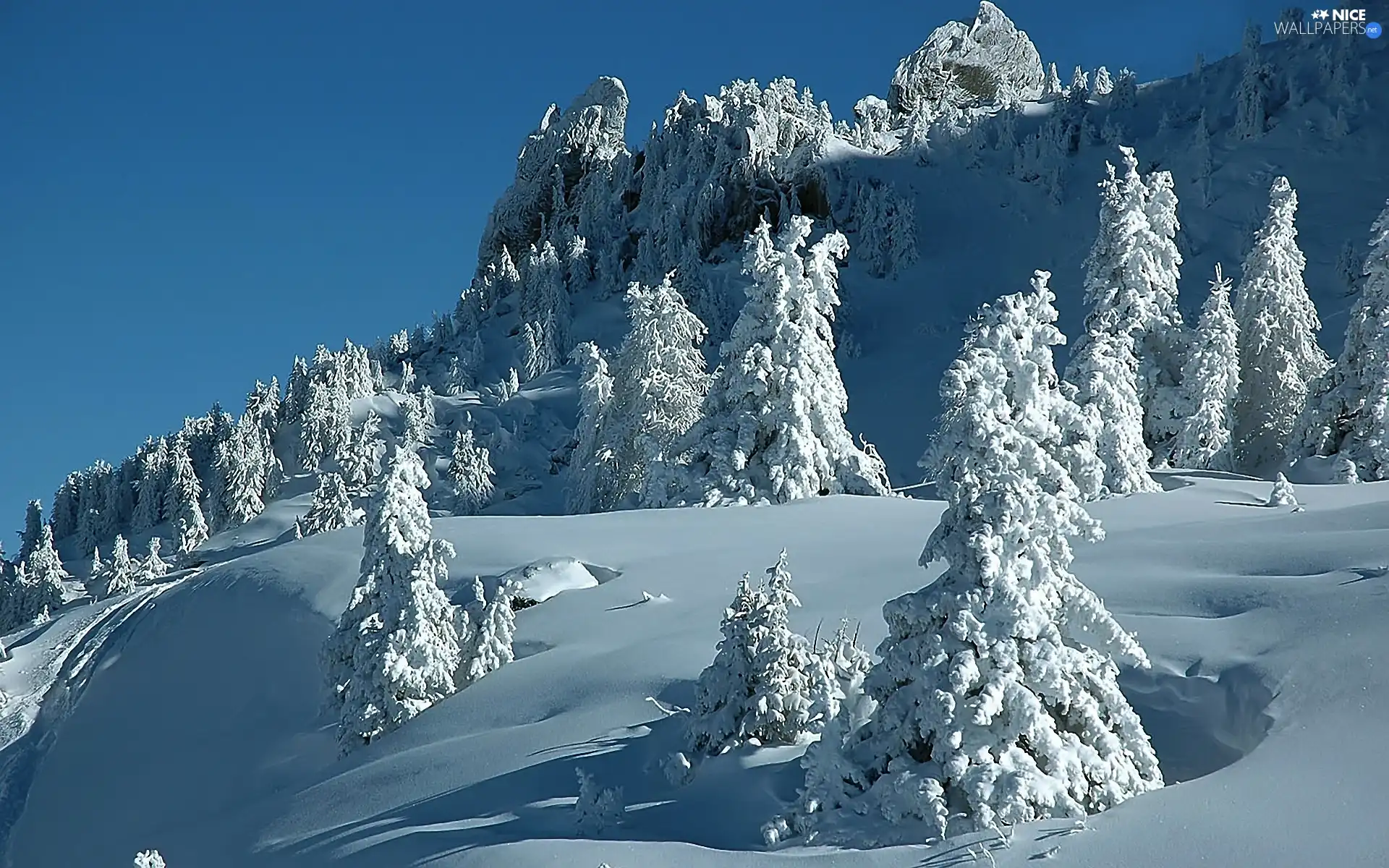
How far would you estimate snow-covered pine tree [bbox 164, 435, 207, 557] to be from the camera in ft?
276

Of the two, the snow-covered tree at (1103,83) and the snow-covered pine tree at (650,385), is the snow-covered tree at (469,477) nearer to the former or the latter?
the snow-covered pine tree at (650,385)

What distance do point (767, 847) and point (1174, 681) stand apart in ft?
16.1

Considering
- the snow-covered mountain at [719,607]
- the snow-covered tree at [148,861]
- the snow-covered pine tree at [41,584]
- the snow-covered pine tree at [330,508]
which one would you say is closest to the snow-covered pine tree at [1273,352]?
the snow-covered mountain at [719,607]

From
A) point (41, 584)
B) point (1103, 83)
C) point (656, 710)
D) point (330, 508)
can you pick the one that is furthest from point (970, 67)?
point (656, 710)

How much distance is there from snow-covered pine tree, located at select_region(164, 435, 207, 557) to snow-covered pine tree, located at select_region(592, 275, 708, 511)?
172 feet

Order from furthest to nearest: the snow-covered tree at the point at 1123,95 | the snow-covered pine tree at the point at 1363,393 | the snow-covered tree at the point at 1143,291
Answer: the snow-covered tree at the point at 1123,95 < the snow-covered tree at the point at 1143,291 < the snow-covered pine tree at the point at 1363,393

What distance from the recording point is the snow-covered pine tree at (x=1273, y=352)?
3888cm

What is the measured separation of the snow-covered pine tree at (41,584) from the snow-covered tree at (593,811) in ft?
237

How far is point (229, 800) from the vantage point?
17891mm

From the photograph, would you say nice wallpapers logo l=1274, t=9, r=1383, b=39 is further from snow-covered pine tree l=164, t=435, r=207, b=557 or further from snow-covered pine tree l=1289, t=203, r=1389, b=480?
snow-covered pine tree l=164, t=435, r=207, b=557

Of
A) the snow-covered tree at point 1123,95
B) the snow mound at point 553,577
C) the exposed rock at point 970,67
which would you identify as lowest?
the snow mound at point 553,577

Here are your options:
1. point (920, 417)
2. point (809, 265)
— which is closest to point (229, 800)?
point (809, 265)

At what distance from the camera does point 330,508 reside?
58.4m

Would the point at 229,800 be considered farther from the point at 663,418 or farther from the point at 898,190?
the point at 898,190
